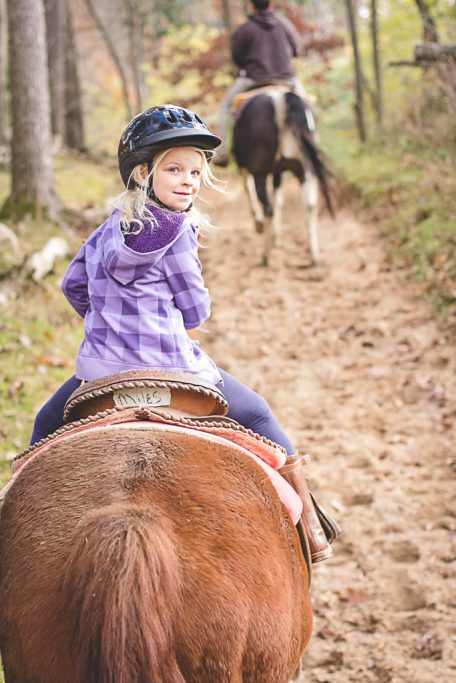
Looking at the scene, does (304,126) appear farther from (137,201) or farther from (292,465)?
(292,465)

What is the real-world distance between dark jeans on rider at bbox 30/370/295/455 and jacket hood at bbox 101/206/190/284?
1.56 feet

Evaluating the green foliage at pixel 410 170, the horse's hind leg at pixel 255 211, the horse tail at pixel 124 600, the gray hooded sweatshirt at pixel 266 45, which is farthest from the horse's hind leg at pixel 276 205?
the horse tail at pixel 124 600

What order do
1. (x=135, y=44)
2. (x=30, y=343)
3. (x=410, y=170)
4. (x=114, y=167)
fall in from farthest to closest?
(x=135, y=44), (x=114, y=167), (x=410, y=170), (x=30, y=343)

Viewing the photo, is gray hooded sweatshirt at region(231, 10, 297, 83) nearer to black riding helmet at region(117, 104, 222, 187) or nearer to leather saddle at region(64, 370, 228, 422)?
black riding helmet at region(117, 104, 222, 187)

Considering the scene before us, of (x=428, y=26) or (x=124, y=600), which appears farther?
(x=428, y=26)

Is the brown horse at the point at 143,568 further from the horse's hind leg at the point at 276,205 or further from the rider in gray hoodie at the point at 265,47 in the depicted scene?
the rider in gray hoodie at the point at 265,47

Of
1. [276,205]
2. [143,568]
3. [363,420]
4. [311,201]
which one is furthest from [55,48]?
[143,568]

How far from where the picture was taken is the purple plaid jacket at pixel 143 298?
7.25ft

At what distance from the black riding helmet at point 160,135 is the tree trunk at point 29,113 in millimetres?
6600

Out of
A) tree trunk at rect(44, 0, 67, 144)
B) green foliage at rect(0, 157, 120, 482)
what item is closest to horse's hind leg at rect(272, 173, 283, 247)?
green foliage at rect(0, 157, 120, 482)

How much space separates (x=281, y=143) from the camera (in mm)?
8031

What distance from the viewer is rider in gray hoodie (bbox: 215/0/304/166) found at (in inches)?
340

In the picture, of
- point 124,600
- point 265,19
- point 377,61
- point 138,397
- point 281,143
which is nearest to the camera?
point 124,600

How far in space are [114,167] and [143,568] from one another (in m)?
15.7
